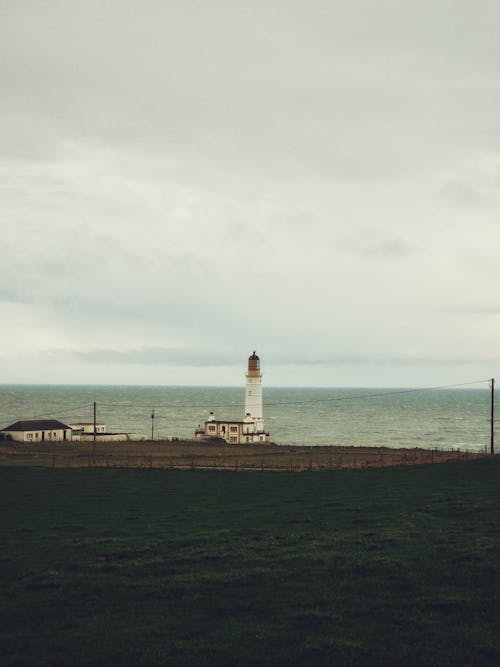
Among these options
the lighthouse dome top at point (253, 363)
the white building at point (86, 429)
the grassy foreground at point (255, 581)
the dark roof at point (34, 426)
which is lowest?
the white building at point (86, 429)

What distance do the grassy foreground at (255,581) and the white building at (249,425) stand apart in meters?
65.5

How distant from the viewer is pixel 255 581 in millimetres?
19078

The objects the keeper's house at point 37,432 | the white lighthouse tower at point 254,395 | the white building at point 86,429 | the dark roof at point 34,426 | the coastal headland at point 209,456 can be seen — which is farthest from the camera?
the white lighthouse tower at point 254,395

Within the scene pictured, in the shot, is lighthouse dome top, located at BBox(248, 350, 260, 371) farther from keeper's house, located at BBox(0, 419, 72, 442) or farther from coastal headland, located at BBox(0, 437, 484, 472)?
keeper's house, located at BBox(0, 419, 72, 442)

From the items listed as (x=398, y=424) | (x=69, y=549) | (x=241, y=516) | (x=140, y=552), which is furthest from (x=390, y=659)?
(x=398, y=424)

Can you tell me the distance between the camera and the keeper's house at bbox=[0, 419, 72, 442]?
303 ft

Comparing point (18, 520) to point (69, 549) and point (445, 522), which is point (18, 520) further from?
point (445, 522)

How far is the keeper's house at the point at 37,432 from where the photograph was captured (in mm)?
Answer: 92500

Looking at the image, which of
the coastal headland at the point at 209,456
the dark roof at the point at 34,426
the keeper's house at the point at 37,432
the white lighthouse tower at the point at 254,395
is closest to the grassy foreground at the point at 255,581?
the coastal headland at the point at 209,456

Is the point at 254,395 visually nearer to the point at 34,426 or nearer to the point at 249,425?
the point at 249,425

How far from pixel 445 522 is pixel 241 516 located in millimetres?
9218

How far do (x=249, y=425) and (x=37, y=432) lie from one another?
31.2 metres

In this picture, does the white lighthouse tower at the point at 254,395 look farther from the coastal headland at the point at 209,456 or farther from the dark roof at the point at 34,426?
the dark roof at the point at 34,426

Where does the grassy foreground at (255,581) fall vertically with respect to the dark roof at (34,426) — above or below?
above
